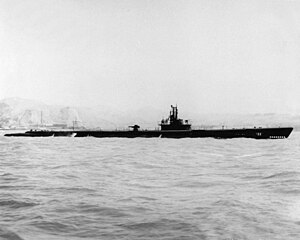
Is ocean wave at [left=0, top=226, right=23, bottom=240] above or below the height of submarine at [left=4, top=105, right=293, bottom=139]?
below

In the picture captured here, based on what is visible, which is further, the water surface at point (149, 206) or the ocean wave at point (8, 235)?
the water surface at point (149, 206)

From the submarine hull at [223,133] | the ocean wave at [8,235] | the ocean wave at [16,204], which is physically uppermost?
the submarine hull at [223,133]

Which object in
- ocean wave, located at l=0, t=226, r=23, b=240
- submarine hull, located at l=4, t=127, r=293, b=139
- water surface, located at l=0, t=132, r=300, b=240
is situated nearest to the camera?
ocean wave, located at l=0, t=226, r=23, b=240

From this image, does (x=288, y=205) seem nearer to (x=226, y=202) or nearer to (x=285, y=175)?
(x=226, y=202)

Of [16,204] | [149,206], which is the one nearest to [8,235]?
[16,204]

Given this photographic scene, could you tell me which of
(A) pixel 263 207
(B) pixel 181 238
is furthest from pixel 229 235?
(A) pixel 263 207

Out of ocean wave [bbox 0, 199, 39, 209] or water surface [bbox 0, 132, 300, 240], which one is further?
ocean wave [bbox 0, 199, 39, 209]

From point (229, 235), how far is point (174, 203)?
14.3 ft

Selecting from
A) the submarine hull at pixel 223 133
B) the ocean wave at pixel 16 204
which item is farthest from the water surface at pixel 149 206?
the submarine hull at pixel 223 133

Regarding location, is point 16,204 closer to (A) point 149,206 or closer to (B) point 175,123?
(A) point 149,206

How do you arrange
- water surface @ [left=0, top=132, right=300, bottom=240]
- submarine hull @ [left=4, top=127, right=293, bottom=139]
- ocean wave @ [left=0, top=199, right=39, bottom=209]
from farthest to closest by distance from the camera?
submarine hull @ [left=4, top=127, right=293, bottom=139]
ocean wave @ [left=0, top=199, right=39, bottom=209]
water surface @ [left=0, top=132, right=300, bottom=240]

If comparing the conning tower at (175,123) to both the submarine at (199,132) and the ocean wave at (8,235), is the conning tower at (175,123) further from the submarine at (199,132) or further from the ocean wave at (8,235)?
the ocean wave at (8,235)

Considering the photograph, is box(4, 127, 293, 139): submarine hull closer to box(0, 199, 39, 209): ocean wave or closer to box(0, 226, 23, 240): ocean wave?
box(0, 199, 39, 209): ocean wave

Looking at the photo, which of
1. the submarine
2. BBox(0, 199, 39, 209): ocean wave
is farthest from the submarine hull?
BBox(0, 199, 39, 209): ocean wave
